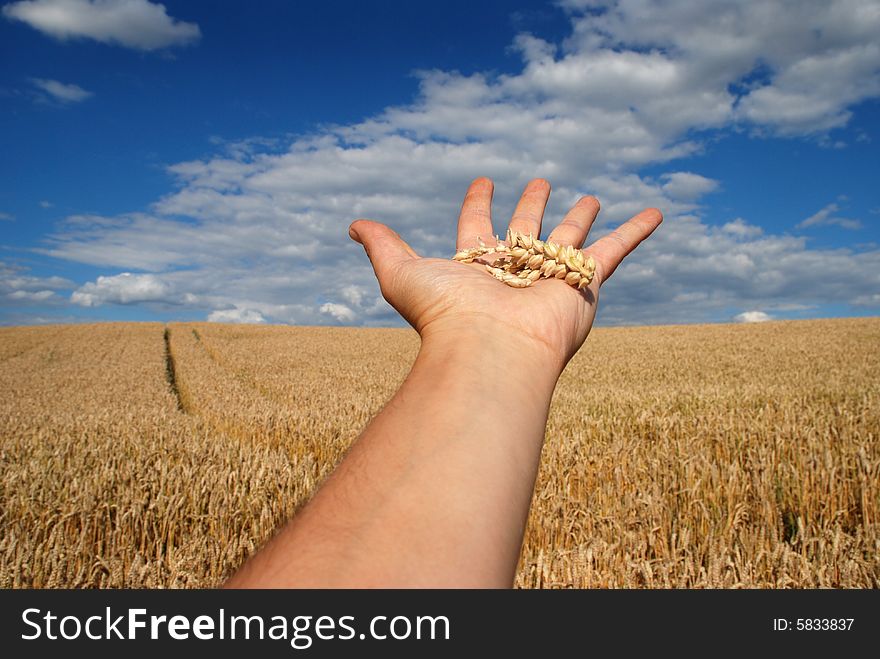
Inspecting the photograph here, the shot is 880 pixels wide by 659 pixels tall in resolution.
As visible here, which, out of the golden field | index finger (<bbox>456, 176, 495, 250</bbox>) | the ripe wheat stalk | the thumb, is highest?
index finger (<bbox>456, 176, 495, 250</bbox>)

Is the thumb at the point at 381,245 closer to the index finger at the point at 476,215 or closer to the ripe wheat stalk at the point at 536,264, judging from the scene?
the ripe wheat stalk at the point at 536,264

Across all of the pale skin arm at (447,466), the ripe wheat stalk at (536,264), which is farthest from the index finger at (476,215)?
the pale skin arm at (447,466)

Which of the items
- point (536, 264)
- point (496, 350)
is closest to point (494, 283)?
point (536, 264)

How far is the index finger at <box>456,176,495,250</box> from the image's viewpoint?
3.03m

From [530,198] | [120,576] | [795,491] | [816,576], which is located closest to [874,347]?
[795,491]

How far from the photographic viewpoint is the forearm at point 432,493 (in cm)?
108

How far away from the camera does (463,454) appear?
130cm

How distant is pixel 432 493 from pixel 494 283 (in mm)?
1177

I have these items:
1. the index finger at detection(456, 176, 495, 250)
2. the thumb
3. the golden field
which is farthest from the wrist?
the golden field

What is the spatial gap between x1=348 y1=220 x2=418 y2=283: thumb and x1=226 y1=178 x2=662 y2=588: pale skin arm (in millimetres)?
399

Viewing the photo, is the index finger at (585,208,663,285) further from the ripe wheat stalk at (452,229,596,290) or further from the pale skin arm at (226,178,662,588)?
the pale skin arm at (226,178,662,588)

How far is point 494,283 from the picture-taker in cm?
224

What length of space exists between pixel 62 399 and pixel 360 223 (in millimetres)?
13900

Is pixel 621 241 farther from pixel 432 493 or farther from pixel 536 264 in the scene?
pixel 432 493
